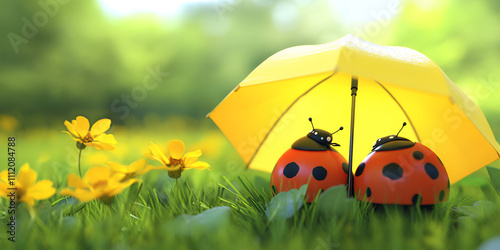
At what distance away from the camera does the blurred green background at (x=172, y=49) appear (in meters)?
6.20

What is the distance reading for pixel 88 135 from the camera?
135 centimetres

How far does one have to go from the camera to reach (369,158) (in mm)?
1578

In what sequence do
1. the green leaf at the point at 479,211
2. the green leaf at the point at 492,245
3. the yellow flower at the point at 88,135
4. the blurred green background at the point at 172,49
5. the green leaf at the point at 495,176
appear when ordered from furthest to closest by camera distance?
the blurred green background at the point at 172,49
the green leaf at the point at 495,176
the green leaf at the point at 479,211
the yellow flower at the point at 88,135
the green leaf at the point at 492,245

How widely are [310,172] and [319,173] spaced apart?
3 centimetres

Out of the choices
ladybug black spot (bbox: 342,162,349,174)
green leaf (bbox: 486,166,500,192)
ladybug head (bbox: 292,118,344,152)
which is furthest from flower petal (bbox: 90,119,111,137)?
green leaf (bbox: 486,166,500,192)

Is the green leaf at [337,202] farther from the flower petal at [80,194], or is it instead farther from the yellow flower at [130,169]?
the flower petal at [80,194]

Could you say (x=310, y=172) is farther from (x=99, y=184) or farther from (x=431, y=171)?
(x=99, y=184)

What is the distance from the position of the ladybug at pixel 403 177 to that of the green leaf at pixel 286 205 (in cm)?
28

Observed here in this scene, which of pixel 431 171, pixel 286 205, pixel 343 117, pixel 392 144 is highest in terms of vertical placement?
pixel 343 117

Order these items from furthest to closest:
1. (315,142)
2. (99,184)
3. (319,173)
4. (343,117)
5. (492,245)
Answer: (343,117), (315,142), (319,173), (99,184), (492,245)

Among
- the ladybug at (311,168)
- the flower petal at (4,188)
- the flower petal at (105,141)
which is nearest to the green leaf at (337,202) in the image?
the ladybug at (311,168)

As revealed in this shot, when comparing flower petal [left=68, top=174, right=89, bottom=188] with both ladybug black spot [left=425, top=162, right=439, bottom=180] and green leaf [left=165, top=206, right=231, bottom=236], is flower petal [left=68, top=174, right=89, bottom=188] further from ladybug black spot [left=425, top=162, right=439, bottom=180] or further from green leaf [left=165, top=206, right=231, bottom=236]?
ladybug black spot [left=425, top=162, right=439, bottom=180]

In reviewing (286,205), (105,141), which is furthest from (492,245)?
(105,141)

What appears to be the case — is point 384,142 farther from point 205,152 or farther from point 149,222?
point 205,152
